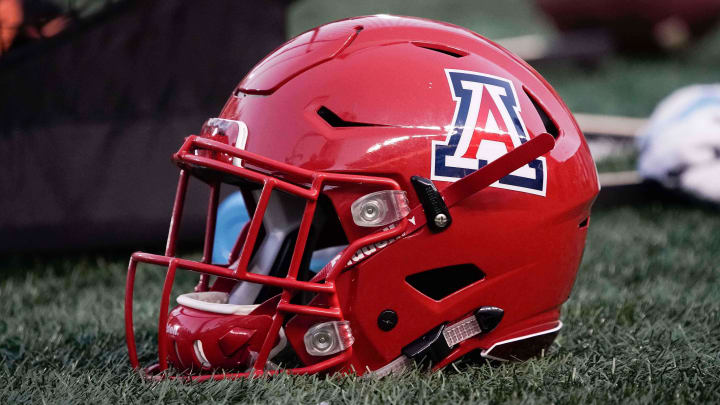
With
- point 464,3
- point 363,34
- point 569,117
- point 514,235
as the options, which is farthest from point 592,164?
point 464,3

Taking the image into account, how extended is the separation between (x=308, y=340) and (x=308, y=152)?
1.33 feet

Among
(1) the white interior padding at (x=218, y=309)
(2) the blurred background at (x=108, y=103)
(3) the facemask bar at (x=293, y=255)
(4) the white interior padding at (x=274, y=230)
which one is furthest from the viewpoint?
(2) the blurred background at (x=108, y=103)

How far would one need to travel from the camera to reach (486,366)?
1.97 meters

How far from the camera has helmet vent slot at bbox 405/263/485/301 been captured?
189cm

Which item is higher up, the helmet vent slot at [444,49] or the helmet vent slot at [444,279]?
the helmet vent slot at [444,49]

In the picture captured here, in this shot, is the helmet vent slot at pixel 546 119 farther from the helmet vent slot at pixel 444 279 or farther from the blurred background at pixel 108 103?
the blurred background at pixel 108 103

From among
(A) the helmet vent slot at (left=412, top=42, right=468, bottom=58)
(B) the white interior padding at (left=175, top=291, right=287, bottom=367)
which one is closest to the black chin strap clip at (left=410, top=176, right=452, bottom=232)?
(A) the helmet vent slot at (left=412, top=42, right=468, bottom=58)

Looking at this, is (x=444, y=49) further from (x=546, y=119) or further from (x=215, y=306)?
(x=215, y=306)

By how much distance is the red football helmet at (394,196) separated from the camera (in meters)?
1.77

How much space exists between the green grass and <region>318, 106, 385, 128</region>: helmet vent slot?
0.54 m

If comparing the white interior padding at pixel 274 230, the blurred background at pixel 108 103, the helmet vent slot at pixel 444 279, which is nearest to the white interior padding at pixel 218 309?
the white interior padding at pixel 274 230

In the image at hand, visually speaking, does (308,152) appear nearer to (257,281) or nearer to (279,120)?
(279,120)

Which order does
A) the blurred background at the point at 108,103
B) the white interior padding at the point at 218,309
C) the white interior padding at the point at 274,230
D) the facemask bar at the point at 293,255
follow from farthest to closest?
the blurred background at the point at 108,103 → the white interior padding at the point at 274,230 → the white interior padding at the point at 218,309 → the facemask bar at the point at 293,255

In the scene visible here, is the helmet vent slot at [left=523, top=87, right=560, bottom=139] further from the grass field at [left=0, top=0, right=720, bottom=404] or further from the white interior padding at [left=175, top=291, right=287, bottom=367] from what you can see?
the white interior padding at [left=175, top=291, right=287, bottom=367]
